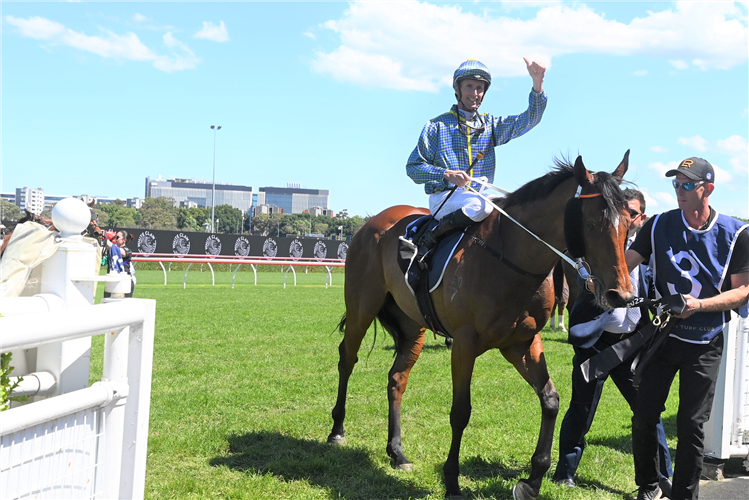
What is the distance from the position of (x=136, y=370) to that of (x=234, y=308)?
38.4 feet

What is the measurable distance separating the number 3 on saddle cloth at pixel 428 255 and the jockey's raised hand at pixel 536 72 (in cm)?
116

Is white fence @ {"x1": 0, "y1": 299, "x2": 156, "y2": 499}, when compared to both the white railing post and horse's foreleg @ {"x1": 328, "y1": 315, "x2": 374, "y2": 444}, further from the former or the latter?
horse's foreleg @ {"x1": 328, "y1": 315, "x2": 374, "y2": 444}

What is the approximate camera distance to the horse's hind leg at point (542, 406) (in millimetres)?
3789

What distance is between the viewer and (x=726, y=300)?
3.31m

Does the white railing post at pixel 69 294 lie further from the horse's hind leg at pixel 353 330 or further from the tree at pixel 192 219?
the tree at pixel 192 219

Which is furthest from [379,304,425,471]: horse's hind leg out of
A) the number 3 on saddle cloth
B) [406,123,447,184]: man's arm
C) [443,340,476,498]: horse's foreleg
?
[406,123,447,184]: man's arm

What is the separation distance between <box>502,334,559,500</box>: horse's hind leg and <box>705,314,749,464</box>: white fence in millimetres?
1309

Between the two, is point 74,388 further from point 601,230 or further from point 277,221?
point 277,221

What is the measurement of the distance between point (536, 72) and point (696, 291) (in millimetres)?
1826

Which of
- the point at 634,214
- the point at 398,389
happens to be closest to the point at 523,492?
the point at 398,389

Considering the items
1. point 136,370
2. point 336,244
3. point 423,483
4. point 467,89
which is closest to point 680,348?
point 423,483

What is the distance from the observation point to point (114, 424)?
6.21 ft

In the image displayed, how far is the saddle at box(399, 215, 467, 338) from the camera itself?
4.19 meters

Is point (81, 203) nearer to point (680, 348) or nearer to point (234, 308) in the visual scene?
point (680, 348)
